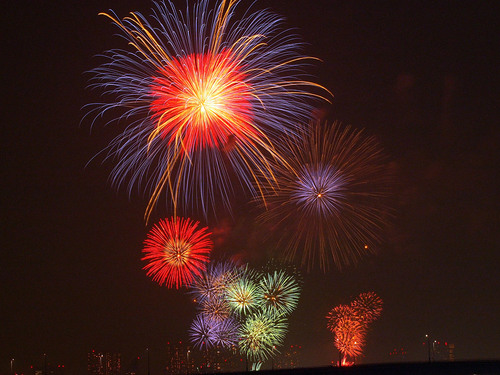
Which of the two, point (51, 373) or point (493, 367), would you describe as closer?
point (493, 367)

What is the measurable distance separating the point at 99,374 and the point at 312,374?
9824 centimetres

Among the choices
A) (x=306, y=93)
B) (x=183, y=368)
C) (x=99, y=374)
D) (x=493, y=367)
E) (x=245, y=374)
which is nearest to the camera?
(x=306, y=93)

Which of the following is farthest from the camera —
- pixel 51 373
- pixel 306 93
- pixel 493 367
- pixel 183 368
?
pixel 183 368

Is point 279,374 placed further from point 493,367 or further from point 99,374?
point 99,374

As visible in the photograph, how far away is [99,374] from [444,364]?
95.7m

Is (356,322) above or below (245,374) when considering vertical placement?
above

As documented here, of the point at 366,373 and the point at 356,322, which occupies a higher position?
the point at 356,322

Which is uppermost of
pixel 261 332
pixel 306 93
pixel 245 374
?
pixel 306 93

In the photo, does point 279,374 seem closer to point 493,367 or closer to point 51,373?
point 493,367

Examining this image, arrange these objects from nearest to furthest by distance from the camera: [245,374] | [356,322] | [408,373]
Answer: [245,374], [356,322], [408,373]

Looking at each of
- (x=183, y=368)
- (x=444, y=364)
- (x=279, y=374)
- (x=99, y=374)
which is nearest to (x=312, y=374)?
(x=279, y=374)

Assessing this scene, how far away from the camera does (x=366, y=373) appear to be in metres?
65.6

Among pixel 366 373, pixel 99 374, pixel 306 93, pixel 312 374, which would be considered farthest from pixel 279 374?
pixel 99 374

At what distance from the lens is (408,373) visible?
67.9 m
